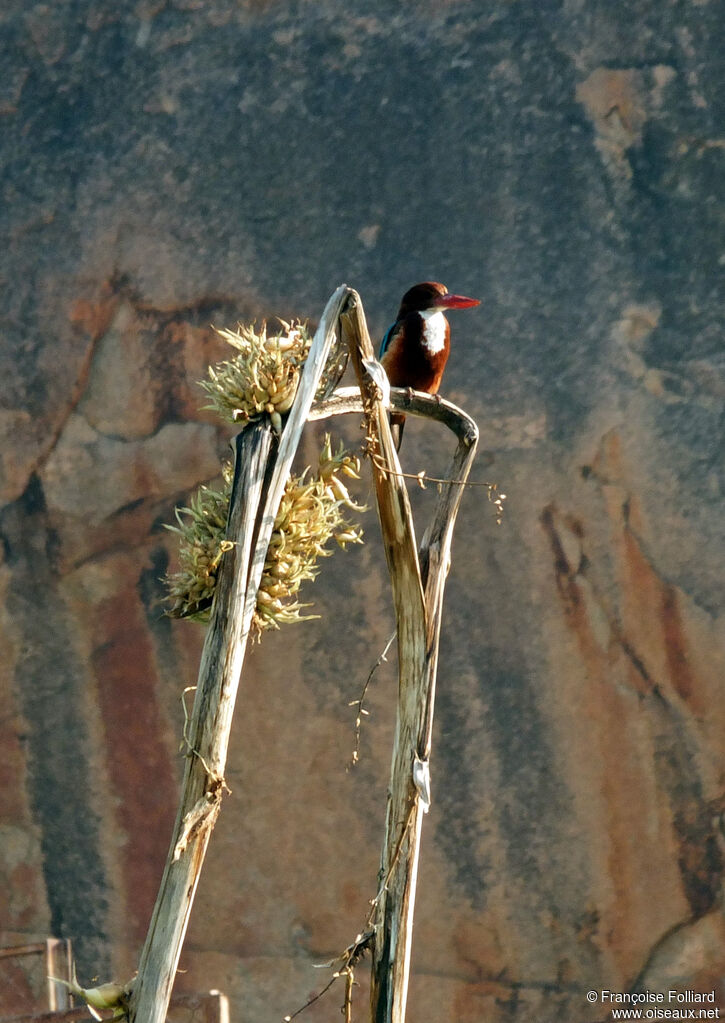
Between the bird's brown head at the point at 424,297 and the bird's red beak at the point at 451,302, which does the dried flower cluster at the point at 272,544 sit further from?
the bird's brown head at the point at 424,297

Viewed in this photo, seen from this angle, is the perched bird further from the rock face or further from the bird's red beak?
the rock face

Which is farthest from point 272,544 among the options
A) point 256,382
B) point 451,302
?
point 451,302

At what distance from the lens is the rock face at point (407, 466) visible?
3.49 meters

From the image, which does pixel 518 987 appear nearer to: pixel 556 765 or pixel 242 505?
pixel 556 765

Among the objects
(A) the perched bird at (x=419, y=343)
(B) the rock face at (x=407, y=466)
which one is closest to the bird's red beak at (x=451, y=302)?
(A) the perched bird at (x=419, y=343)

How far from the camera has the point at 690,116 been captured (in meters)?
3.51

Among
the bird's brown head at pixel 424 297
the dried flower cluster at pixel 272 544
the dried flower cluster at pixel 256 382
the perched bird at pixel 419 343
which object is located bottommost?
the dried flower cluster at pixel 272 544

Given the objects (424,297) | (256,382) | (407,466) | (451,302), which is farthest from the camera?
(407,466)

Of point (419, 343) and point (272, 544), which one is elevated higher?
point (419, 343)

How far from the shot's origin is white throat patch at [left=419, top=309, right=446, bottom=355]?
8.11 ft

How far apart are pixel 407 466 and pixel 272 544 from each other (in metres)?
2.11

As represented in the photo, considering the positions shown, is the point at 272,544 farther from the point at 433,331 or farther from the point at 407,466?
the point at 407,466

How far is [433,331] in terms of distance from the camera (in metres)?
2.48

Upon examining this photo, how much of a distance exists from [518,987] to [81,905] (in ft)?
4.25
